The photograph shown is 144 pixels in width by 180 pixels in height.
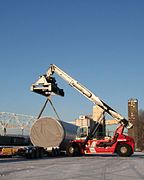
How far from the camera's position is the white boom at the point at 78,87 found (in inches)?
1430

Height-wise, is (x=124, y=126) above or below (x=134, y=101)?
below

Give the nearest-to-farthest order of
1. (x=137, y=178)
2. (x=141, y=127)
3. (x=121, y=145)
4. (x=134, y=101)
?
(x=137, y=178) → (x=121, y=145) → (x=141, y=127) → (x=134, y=101)

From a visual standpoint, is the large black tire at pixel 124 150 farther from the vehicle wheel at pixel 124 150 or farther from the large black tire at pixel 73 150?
the large black tire at pixel 73 150

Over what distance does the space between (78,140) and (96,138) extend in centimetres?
183

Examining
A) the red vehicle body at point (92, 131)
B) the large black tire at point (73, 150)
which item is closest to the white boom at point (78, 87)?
the red vehicle body at point (92, 131)

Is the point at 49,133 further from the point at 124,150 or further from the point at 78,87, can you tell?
the point at 124,150

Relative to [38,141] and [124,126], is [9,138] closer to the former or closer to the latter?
[38,141]

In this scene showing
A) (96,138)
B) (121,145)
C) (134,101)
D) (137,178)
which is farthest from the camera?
(134,101)

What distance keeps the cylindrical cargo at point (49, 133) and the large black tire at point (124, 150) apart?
5.91 metres

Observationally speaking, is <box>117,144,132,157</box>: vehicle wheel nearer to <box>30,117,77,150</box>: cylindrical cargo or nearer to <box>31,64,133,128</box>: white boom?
<box>31,64,133,128</box>: white boom

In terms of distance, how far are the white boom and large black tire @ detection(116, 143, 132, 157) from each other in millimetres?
2326

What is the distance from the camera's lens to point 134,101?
6722 inches

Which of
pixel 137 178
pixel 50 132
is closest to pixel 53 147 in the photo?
pixel 50 132

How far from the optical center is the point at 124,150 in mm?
34812
